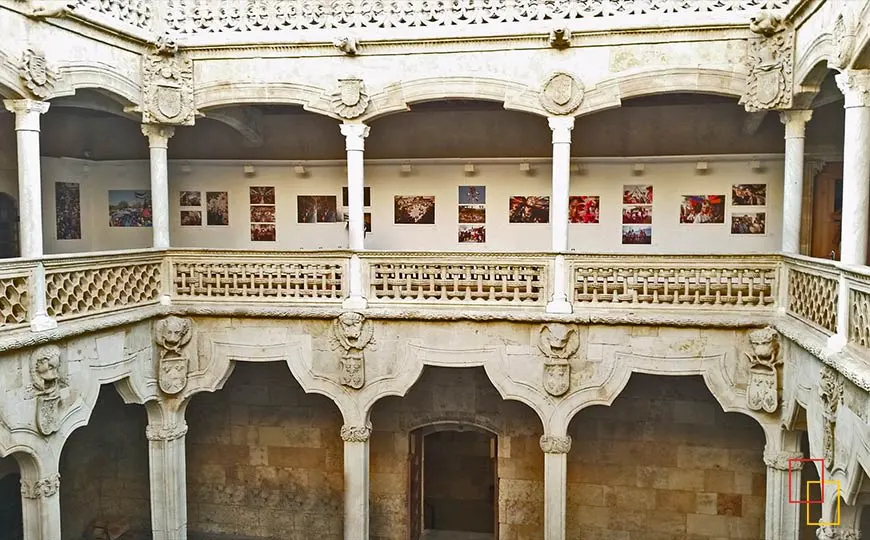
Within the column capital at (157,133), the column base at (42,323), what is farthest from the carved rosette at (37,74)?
the column base at (42,323)

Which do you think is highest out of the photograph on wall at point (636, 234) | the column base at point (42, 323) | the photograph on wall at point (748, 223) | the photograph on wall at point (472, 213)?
the photograph on wall at point (472, 213)

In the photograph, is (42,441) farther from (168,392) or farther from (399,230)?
(399,230)

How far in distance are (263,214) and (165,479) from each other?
435 centimetres

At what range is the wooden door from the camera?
12430 mm

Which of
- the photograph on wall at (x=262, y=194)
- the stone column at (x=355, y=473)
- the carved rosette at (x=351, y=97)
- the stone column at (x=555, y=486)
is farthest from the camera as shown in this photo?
the photograph on wall at (x=262, y=194)

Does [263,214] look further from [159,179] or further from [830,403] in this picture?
[830,403]

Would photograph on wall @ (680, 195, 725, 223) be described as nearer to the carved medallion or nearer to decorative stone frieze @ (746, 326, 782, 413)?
decorative stone frieze @ (746, 326, 782, 413)

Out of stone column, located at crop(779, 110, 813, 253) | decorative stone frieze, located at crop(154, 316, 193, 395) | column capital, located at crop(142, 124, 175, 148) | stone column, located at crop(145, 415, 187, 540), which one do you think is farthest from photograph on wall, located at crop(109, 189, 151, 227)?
stone column, located at crop(779, 110, 813, 253)

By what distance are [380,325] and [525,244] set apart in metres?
3.05

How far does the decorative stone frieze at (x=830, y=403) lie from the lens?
6664 millimetres

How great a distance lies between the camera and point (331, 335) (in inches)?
395

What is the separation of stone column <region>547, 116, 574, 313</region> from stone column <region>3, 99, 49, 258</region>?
5.78 meters

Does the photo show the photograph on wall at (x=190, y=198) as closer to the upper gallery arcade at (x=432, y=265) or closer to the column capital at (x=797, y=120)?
the upper gallery arcade at (x=432, y=265)

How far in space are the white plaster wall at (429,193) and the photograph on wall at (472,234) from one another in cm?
8
